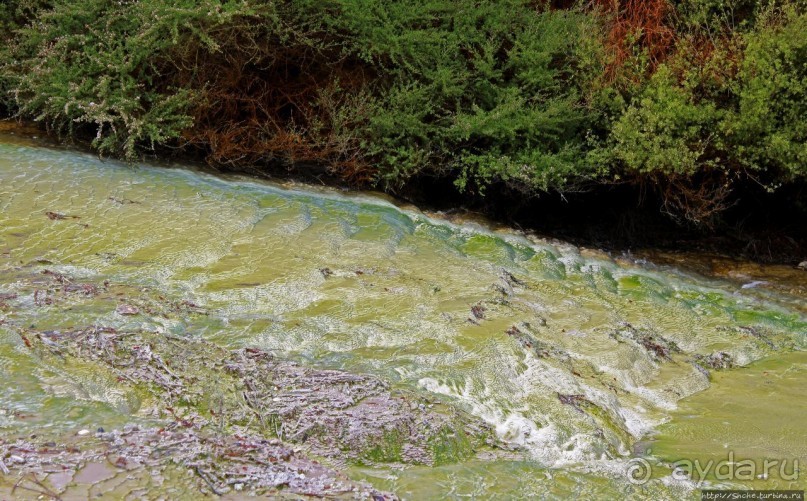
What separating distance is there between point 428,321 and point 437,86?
357cm

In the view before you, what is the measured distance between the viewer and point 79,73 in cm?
764

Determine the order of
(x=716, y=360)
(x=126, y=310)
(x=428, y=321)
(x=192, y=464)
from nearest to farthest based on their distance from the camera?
(x=192, y=464), (x=126, y=310), (x=428, y=321), (x=716, y=360)

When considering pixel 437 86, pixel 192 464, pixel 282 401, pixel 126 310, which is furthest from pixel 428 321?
pixel 437 86

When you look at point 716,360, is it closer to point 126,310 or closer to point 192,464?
point 192,464

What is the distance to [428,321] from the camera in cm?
490

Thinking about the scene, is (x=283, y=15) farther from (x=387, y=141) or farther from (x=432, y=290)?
(x=432, y=290)

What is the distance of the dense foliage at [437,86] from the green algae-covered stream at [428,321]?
2.38ft

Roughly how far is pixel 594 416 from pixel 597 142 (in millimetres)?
4230

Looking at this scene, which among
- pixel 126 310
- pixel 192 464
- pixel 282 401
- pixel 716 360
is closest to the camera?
pixel 192 464

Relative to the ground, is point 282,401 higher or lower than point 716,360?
higher

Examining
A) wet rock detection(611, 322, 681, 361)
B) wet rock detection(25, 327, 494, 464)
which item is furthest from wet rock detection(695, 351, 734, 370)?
wet rock detection(25, 327, 494, 464)

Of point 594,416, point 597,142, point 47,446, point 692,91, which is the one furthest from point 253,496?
point 692,91

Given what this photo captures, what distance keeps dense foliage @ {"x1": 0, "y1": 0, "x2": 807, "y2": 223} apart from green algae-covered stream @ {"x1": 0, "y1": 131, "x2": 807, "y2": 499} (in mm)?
725

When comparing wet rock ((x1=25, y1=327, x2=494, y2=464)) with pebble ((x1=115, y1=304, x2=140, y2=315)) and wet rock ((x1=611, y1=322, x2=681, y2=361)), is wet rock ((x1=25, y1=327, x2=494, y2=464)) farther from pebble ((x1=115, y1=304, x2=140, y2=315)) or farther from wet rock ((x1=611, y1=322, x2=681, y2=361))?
wet rock ((x1=611, y1=322, x2=681, y2=361))
